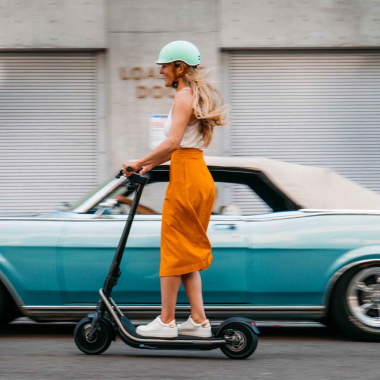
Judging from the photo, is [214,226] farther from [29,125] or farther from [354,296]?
[29,125]

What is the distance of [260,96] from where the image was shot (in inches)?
438

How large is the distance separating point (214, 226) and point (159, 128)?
5.32 m

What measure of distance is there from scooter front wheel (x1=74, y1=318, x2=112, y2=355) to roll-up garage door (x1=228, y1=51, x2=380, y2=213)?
21.8 ft

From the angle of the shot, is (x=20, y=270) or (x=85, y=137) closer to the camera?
(x=20, y=270)

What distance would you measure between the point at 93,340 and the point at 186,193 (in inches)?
43.8

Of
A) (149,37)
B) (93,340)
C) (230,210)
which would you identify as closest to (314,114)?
(149,37)

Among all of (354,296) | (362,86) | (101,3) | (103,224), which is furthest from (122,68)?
(354,296)

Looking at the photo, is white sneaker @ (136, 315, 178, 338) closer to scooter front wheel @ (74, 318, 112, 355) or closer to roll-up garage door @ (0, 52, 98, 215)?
scooter front wheel @ (74, 318, 112, 355)

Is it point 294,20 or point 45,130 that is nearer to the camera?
point 294,20

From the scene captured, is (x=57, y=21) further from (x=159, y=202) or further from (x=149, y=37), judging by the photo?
(x=159, y=202)

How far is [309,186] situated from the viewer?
18.6 feet

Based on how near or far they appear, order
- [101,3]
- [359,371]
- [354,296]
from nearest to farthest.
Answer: [359,371] < [354,296] < [101,3]

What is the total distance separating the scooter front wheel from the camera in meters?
4.67

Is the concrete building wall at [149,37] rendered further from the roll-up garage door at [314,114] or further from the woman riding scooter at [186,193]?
the woman riding scooter at [186,193]
